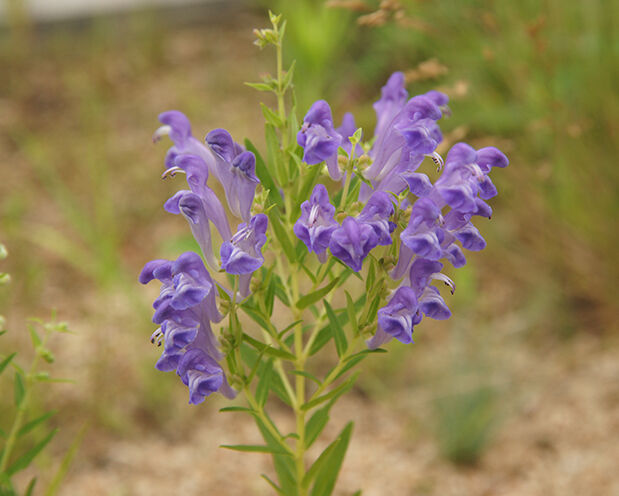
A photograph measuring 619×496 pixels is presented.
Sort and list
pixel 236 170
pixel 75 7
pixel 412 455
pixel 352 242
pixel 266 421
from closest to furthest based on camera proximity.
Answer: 1. pixel 352 242
2. pixel 236 170
3. pixel 266 421
4. pixel 412 455
5. pixel 75 7

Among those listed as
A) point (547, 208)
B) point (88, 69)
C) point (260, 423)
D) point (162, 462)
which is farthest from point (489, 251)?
point (88, 69)

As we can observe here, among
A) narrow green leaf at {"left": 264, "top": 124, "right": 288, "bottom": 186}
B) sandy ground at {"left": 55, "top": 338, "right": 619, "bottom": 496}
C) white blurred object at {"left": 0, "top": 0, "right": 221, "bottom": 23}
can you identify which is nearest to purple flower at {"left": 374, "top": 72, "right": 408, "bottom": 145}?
narrow green leaf at {"left": 264, "top": 124, "right": 288, "bottom": 186}

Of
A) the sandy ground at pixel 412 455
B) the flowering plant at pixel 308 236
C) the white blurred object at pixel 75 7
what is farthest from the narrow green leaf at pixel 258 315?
the white blurred object at pixel 75 7

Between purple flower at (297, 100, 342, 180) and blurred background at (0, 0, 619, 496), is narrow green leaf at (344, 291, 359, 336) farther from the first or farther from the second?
blurred background at (0, 0, 619, 496)

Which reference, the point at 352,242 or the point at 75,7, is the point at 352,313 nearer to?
the point at 352,242

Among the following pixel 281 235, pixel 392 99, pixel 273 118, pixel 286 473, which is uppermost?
pixel 392 99

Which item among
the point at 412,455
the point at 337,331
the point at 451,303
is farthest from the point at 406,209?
the point at 451,303

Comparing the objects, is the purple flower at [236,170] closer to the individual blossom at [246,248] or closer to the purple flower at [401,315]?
the individual blossom at [246,248]
